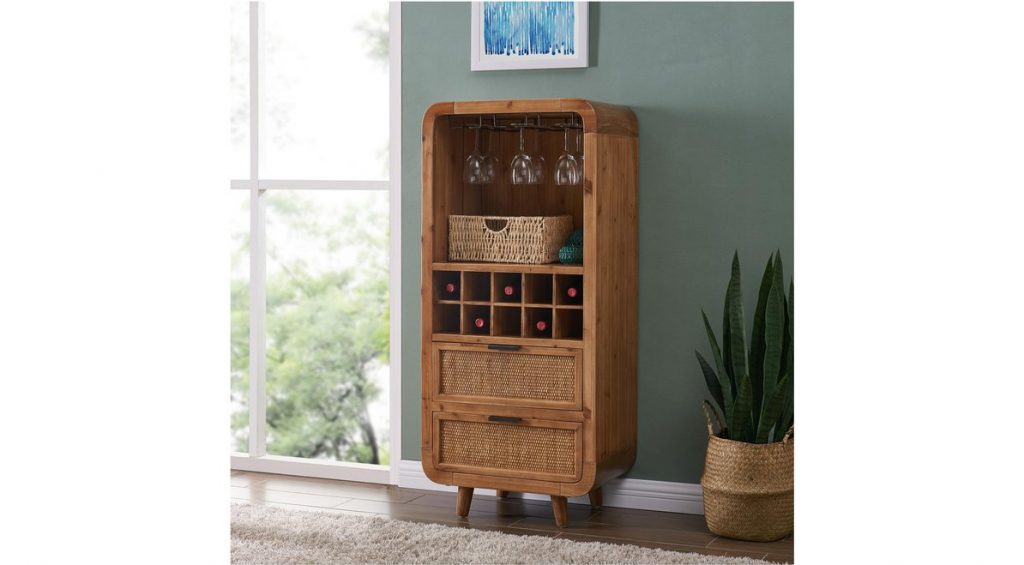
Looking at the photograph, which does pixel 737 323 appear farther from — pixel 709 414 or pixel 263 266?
pixel 263 266

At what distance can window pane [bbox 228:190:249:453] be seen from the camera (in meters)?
6.83

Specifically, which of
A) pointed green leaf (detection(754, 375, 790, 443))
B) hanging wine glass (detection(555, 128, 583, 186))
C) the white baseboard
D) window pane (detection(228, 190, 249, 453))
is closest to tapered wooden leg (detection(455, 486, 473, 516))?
the white baseboard

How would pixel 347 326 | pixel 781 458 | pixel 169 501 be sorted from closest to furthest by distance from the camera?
pixel 169 501
pixel 781 458
pixel 347 326

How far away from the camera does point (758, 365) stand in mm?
3354

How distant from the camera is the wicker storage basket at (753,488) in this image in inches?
126

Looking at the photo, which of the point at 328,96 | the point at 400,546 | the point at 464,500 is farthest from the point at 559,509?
the point at 328,96

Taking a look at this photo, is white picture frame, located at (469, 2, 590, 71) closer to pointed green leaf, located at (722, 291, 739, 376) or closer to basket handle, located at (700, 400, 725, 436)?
pointed green leaf, located at (722, 291, 739, 376)

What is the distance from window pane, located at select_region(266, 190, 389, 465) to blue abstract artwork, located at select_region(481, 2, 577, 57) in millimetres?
2906

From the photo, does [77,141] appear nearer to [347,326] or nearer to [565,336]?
[565,336]
